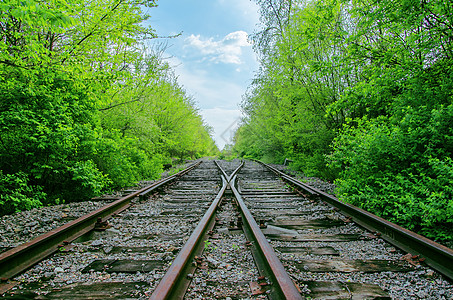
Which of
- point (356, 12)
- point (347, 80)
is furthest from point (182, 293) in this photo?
point (347, 80)

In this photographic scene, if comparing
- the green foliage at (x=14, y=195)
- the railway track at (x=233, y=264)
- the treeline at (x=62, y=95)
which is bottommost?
the railway track at (x=233, y=264)

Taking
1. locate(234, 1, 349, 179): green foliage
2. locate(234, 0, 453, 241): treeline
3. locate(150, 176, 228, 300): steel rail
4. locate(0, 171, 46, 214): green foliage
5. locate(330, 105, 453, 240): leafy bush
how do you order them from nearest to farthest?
1. locate(150, 176, 228, 300): steel rail
2. locate(330, 105, 453, 240): leafy bush
3. locate(234, 0, 453, 241): treeline
4. locate(0, 171, 46, 214): green foliage
5. locate(234, 1, 349, 179): green foliage

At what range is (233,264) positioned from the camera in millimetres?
2619

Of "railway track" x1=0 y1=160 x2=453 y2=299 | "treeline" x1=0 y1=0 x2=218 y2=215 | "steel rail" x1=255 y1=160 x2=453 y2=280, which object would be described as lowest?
Result: "railway track" x1=0 y1=160 x2=453 y2=299

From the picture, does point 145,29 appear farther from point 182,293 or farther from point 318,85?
point 182,293

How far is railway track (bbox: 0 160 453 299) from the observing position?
207 centimetres

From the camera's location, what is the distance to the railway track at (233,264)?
207 centimetres

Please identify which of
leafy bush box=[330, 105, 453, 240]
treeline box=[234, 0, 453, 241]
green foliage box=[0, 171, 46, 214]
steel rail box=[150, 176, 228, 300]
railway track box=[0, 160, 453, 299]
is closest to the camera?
steel rail box=[150, 176, 228, 300]

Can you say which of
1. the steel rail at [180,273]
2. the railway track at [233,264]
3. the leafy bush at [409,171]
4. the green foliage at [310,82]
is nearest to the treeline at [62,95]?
the railway track at [233,264]

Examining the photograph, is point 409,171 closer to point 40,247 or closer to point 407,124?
point 407,124

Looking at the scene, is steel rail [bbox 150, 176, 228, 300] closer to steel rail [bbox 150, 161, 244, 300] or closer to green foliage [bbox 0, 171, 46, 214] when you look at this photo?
steel rail [bbox 150, 161, 244, 300]

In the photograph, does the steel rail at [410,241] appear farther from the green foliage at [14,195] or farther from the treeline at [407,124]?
the green foliage at [14,195]

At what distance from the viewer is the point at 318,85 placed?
29.5 feet

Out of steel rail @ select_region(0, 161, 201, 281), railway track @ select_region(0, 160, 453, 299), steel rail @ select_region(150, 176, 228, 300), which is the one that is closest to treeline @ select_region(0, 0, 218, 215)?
steel rail @ select_region(0, 161, 201, 281)
